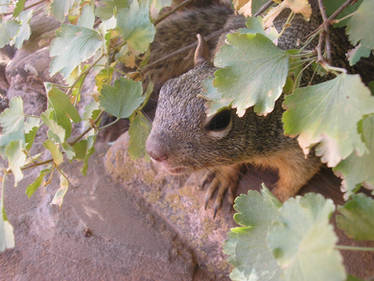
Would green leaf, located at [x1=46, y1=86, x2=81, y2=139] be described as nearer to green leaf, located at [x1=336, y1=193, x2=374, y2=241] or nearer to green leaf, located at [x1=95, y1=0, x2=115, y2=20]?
green leaf, located at [x1=95, y1=0, x2=115, y2=20]

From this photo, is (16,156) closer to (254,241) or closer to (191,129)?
(191,129)

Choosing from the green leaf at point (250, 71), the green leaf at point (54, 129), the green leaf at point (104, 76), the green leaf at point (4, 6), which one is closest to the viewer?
the green leaf at point (250, 71)

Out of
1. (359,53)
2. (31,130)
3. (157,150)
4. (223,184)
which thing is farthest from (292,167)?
(31,130)

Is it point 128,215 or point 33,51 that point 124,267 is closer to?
point 128,215

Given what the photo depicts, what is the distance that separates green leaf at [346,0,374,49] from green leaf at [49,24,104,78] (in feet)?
2.55

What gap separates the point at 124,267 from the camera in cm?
200

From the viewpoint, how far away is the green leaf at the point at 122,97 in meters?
1.36

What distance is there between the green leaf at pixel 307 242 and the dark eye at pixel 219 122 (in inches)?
29.2

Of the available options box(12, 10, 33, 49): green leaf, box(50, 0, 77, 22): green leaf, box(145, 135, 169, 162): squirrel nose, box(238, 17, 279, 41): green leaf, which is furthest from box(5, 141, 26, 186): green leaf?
box(12, 10, 33, 49): green leaf

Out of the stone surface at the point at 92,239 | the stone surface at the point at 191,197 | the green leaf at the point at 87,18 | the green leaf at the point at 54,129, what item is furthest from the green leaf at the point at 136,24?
the stone surface at the point at 92,239

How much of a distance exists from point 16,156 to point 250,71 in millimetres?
706

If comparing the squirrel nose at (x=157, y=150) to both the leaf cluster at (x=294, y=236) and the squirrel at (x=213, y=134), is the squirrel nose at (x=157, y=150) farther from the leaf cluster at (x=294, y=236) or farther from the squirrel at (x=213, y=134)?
the leaf cluster at (x=294, y=236)

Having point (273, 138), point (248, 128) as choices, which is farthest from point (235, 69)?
point (273, 138)

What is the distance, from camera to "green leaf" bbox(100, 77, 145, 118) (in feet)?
4.45
